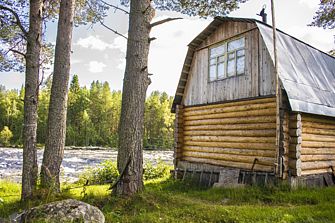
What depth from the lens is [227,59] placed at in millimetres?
10227

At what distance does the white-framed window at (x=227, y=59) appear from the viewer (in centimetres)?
974

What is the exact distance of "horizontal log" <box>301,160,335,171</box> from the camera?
836cm

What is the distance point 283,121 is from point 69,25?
20.5 feet

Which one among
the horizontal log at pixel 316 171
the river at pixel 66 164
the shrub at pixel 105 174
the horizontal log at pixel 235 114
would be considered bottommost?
the river at pixel 66 164

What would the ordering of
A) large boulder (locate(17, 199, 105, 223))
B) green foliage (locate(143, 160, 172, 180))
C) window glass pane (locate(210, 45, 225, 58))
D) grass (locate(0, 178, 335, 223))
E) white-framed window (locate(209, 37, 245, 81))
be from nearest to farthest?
large boulder (locate(17, 199, 105, 223)), grass (locate(0, 178, 335, 223)), white-framed window (locate(209, 37, 245, 81)), window glass pane (locate(210, 45, 225, 58)), green foliage (locate(143, 160, 172, 180))

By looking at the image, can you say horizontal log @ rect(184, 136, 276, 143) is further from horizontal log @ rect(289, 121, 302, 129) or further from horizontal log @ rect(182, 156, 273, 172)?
horizontal log @ rect(182, 156, 273, 172)

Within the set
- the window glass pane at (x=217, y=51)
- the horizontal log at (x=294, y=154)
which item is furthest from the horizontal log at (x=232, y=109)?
the window glass pane at (x=217, y=51)

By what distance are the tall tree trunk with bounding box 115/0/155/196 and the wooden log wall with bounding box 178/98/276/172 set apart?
14.1 ft

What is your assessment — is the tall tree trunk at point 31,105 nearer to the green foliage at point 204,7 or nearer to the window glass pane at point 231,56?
the green foliage at point 204,7

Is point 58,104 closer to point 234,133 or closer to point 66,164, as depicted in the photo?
point 234,133

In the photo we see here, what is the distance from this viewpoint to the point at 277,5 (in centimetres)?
859

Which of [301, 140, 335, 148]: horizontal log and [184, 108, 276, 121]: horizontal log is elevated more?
[184, 108, 276, 121]: horizontal log

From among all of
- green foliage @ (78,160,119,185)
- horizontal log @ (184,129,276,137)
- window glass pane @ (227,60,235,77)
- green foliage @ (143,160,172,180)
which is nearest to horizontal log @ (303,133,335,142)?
horizontal log @ (184,129,276,137)

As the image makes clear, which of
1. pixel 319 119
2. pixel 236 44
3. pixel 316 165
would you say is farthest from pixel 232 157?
pixel 236 44
